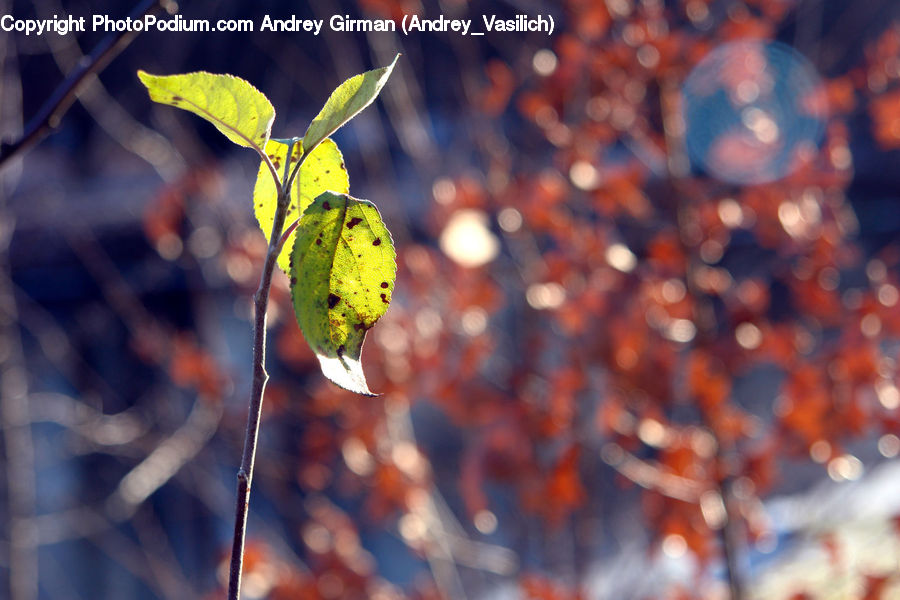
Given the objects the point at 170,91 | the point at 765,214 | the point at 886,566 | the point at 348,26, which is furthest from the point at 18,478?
the point at 886,566

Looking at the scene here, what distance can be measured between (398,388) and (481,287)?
0.29 m

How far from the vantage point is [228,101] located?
346 millimetres

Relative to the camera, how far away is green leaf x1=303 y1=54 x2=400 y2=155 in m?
0.32

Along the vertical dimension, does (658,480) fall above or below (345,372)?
below

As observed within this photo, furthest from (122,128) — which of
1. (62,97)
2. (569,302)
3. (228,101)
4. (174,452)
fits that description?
(228,101)

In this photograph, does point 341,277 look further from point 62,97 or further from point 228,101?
point 62,97

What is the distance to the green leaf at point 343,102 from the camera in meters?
0.32

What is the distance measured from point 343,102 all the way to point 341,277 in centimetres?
7

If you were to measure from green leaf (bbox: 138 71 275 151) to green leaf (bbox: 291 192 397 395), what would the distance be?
0.16 feet

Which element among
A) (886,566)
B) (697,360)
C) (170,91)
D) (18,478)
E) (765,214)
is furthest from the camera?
(886,566)

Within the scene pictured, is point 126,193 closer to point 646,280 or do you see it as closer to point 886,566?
point 646,280

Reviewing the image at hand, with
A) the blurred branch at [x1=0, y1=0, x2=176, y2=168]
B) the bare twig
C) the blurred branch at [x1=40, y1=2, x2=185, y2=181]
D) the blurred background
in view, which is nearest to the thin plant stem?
the bare twig

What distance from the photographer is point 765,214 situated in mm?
1683

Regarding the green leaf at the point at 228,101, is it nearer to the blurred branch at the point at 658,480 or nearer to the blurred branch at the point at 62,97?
the blurred branch at the point at 62,97
